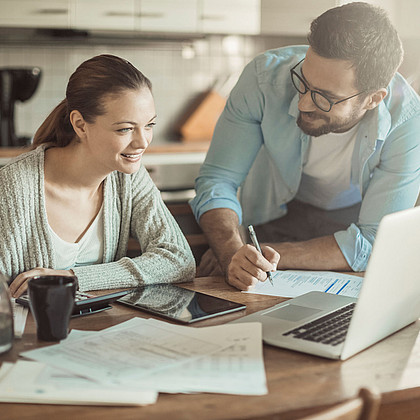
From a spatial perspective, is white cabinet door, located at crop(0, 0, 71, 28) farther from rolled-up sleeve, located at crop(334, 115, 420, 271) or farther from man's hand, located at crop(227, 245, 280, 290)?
man's hand, located at crop(227, 245, 280, 290)

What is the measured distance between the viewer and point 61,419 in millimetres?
805

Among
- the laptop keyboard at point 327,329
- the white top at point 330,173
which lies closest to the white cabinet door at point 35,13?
the white top at point 330,173

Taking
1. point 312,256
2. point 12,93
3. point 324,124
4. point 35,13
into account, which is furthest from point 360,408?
point 35,13

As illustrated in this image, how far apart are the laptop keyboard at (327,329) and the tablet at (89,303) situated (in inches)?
13.6

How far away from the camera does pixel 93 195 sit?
1.65m

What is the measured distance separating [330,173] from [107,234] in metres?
0.77

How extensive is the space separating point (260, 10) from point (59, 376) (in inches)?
134

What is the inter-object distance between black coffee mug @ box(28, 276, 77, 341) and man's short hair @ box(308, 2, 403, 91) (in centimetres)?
97

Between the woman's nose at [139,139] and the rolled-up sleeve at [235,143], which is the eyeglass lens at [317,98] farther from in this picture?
the woman's nose at [139,139]

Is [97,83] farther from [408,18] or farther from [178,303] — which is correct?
[408,18]

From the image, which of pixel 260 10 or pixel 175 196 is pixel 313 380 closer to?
pixel 175 196

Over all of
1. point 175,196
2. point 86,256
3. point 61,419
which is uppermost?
point 61,419

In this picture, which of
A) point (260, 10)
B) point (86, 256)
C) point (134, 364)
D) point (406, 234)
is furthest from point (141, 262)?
point (260, 10)

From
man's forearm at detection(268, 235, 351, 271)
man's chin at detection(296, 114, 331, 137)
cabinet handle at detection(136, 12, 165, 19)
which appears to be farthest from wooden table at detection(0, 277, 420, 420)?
cabinet handle at detection(136, 12, 165, 19)
